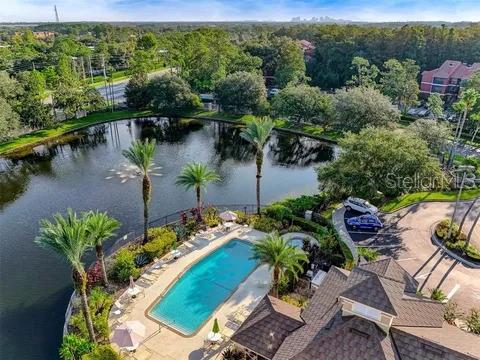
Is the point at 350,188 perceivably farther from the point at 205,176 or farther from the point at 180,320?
the point at 180,320

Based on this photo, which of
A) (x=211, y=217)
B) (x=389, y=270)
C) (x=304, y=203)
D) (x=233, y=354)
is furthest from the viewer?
(x=304, y=203)

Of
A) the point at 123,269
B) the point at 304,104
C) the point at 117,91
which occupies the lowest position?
the point at 123,269

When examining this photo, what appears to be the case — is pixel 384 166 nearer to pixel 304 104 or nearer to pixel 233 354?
pixel 233 354

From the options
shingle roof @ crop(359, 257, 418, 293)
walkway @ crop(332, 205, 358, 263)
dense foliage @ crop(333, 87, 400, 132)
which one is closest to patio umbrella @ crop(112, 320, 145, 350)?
shingle roof @ crop(359, 257, 418, 293)

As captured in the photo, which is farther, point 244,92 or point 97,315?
point 244,92

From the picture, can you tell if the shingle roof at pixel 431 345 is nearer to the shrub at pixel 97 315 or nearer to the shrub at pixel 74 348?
the shrub at pixel 74 348

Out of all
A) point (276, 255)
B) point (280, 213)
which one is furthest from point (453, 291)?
point (280, 213)

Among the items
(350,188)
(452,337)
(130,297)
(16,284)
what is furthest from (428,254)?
(16,284)
